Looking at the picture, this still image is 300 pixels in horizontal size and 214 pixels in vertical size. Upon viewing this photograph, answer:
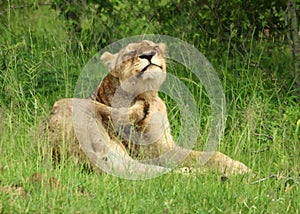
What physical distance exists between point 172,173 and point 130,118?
31.3 inches

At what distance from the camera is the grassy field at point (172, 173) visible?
17.2ft

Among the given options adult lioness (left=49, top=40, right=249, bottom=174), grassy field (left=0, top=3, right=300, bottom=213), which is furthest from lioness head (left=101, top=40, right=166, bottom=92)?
grassy field (left=0, top=3, right=300, bottom=213)

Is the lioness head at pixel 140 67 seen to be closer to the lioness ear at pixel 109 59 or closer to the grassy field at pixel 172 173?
the lioness ear at pixel 109 59

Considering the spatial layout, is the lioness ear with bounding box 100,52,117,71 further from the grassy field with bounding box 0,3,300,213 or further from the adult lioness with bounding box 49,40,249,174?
the grassy field with bounding box 0,3,300,213

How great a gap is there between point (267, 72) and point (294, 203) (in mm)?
2853

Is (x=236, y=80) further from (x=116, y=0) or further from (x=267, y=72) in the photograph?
(x=116, y=0)

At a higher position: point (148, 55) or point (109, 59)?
point (148, 55)

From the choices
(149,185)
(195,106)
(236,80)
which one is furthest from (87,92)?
(149,185)

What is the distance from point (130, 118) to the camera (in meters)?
6.61

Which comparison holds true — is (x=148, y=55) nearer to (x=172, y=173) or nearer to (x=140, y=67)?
(x=140, y=67)

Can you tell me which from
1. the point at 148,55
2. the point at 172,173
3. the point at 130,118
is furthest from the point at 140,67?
the point at 172,173

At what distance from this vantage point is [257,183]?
5.84m

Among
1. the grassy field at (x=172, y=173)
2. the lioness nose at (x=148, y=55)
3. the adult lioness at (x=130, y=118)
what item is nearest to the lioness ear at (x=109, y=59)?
the adult lioness at (x=130, y=118)

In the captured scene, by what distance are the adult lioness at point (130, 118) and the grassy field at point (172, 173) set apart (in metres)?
0.19
